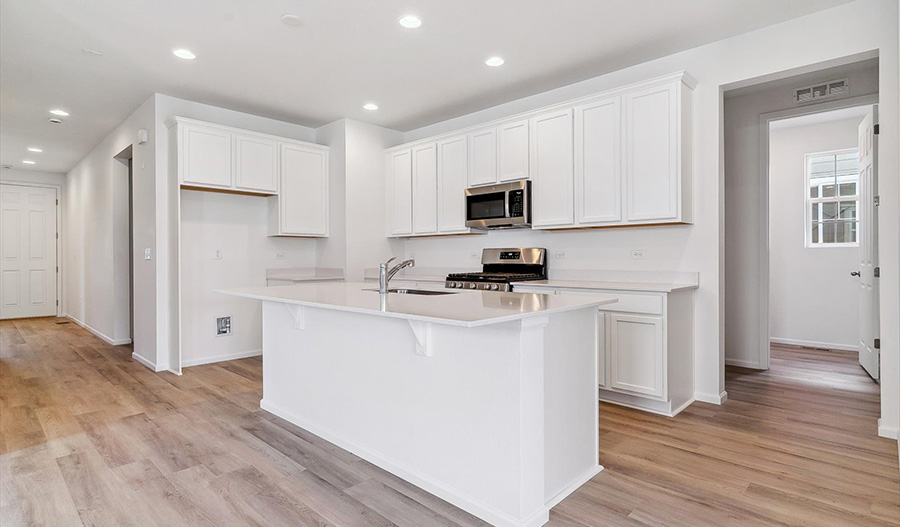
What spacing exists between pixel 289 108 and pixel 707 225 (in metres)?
3.94

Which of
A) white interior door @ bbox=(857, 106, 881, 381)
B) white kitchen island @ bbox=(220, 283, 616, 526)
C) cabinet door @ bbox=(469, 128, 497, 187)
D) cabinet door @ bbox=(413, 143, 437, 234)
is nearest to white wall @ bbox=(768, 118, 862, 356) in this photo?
white interior door @ bbox=(857, 106, 881, 381)

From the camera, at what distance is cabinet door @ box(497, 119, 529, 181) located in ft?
13.6

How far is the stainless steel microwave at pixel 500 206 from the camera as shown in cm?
412

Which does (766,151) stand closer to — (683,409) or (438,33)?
(683,409)

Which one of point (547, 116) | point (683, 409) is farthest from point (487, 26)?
point (683, 409)

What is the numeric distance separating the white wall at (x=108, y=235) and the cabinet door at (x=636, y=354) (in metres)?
3.97

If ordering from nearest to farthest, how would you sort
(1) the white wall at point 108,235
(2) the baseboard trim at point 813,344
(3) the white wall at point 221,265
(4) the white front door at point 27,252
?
(1) the white wall at point 108,235, (3) the white wall at point 221,265, (2) the baseboard trim at point 813,344, (4) the white front door at point 27,252

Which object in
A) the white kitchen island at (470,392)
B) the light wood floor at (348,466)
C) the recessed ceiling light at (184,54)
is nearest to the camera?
the white kitchen island at (470,392)

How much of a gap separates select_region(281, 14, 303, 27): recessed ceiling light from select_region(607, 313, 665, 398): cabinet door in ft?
9.22

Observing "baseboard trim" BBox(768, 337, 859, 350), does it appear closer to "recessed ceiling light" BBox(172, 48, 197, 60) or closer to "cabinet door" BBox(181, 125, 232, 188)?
"cabinet door" BBox(181, 125, 232, 188)

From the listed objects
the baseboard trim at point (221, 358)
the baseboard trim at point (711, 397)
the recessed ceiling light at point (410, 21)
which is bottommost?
the baseboard trim at point (711, 397)

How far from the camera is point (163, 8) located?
289cm

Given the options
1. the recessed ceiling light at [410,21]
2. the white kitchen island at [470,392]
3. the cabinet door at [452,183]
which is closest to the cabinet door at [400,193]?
the cabinet door at [452,183]

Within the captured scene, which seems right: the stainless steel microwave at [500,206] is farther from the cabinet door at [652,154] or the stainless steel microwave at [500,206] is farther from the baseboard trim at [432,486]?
the baseboard trim at [432,486]
